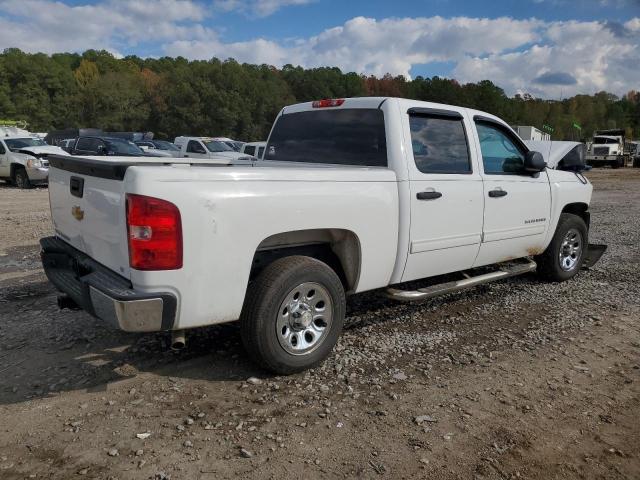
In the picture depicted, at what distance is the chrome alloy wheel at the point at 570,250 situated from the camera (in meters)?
6.32

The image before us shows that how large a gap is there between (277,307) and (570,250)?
432 centimetres

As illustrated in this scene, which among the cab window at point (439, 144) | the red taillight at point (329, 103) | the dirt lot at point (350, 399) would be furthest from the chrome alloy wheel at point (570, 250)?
the red taillight at point (329, 103)

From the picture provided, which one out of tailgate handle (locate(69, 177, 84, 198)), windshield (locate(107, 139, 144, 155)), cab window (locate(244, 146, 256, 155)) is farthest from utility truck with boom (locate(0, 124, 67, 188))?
tailgate handle (locate(69, 177, 84, 198))

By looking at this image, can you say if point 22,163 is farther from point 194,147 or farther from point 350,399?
point 350,399

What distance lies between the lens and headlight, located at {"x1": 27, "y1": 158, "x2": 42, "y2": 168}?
17531 mm

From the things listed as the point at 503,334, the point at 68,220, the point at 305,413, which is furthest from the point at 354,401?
the point at 68,220

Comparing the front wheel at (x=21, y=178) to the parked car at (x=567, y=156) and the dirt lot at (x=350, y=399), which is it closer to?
the dirt lot at (x=350, y=399)

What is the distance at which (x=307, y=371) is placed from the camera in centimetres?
396

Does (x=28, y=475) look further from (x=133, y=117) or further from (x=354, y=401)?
(x=133, y=117)

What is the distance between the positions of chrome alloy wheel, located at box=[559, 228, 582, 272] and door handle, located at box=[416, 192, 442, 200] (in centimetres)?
259

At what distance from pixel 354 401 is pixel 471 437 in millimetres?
760

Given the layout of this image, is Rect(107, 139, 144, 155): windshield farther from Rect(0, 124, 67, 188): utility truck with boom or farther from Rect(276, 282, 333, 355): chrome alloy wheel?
Rect(276, 282, 333, 355): chrome alloy wheel

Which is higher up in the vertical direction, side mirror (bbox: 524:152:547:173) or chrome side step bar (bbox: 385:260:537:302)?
side mirror (bbox: 524:152:547:173)

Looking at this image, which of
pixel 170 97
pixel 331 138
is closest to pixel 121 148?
pixel 331 138
